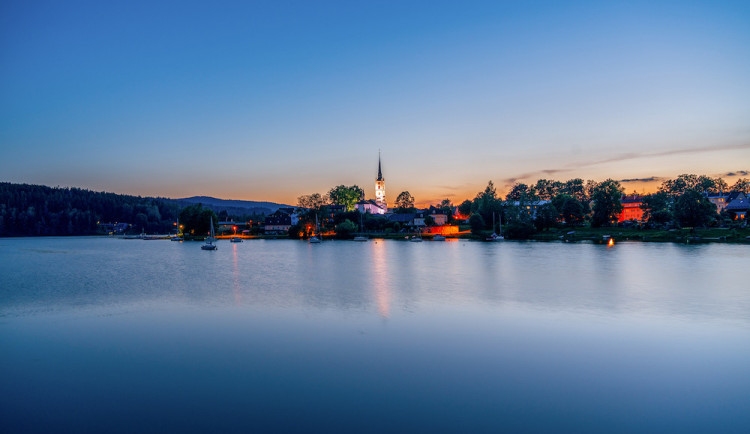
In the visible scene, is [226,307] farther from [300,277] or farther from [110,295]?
[300,277]

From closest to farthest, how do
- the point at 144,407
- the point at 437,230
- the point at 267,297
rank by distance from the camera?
1. the point at 144,407
2. the point at 267,297
3. the point at 437,230

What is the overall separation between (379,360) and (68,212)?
166736mm

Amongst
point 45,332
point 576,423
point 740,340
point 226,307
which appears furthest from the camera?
point 226,307

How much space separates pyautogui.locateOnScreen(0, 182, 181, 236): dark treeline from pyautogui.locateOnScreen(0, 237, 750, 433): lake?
146 metres

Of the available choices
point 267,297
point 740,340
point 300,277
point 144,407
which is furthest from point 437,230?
point 144,407

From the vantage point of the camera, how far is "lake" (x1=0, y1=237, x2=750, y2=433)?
6.86 metres

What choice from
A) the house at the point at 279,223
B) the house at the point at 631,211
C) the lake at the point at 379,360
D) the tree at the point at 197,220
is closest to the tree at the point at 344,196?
the house at the point at 279,223

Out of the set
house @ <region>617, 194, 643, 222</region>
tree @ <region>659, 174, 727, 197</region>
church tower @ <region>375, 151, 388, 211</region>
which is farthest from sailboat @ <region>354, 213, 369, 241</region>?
tree @ <region>659, 174, 727, 197</region>

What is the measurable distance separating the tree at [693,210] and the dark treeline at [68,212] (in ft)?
491

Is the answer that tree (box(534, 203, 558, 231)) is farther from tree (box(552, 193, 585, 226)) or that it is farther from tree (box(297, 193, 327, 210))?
tree (box(297, 193, 327, 210))

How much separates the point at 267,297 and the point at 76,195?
173171 mm

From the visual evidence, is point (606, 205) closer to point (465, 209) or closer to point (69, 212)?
point (465, 209)

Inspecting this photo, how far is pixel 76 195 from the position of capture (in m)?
154

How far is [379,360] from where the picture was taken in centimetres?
983
